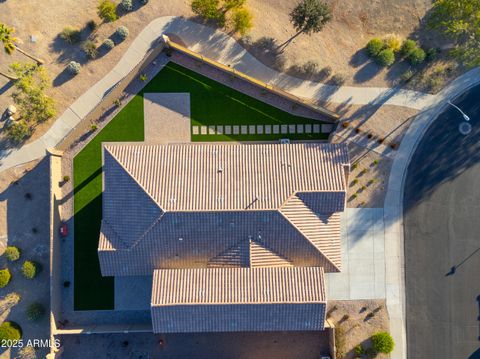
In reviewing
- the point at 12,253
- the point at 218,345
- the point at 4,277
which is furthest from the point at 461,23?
the point at 4,277

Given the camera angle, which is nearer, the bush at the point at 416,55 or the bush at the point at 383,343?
the bush at the point at 383,343

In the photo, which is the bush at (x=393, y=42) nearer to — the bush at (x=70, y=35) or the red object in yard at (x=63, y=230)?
the bush at (x=70, y=35)

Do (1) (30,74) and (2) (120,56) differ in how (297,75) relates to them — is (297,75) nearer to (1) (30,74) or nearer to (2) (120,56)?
(2) (120,56)

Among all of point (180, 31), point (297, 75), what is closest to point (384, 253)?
point (297, 75)

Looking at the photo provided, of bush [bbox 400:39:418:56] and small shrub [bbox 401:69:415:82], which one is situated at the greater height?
bush [bbox 400:39:418:56]

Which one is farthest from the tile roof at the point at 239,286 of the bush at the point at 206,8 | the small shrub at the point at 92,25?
the small shrub at the point at 92,25

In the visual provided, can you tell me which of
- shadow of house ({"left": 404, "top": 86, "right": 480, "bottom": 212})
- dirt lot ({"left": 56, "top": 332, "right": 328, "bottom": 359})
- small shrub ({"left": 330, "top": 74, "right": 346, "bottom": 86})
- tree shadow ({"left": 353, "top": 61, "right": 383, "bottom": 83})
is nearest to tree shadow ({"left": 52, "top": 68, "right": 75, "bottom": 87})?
dirt lot ({"left": 56, "top": 332, "right": 328, "bottom": 359})

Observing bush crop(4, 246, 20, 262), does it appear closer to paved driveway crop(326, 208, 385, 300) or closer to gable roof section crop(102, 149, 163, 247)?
gable roof section crop(102, 149, 163, 247)
